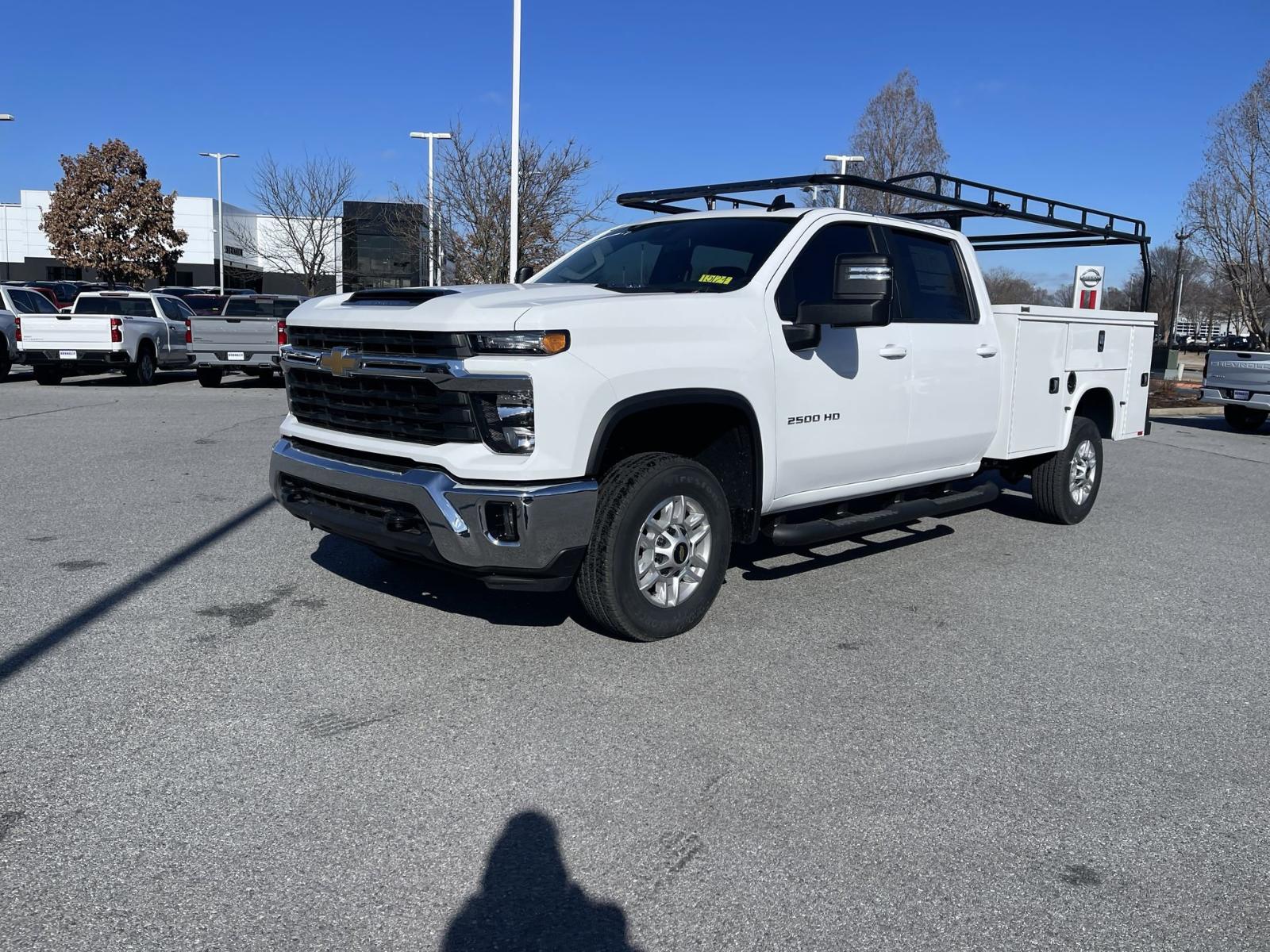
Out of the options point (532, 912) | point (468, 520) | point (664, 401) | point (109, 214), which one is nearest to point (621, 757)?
point (532, 912)

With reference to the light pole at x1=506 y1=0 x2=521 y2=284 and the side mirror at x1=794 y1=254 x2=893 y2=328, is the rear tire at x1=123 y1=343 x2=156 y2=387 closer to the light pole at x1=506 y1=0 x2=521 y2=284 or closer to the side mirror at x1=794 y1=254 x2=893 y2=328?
the light pole at x1=506 y1=0 x2=521 y2=284

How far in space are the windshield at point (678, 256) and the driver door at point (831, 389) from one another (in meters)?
0.23

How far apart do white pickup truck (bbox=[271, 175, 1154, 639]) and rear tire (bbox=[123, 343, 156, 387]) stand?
15020 mm

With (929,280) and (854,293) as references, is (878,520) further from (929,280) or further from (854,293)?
(929,280)

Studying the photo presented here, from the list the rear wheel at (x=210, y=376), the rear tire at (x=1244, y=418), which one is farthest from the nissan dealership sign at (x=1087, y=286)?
the rear wheel at (x=210, y=376)

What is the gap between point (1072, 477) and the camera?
26.7 feet

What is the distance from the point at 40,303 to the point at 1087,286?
19495mm

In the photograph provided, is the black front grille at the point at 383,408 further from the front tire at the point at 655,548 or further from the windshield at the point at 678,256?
the windshield at the point at 678,256

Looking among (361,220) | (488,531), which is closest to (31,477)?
(488,531)

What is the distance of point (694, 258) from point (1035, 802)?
133 inches

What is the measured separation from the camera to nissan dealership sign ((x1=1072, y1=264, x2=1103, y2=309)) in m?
10.8

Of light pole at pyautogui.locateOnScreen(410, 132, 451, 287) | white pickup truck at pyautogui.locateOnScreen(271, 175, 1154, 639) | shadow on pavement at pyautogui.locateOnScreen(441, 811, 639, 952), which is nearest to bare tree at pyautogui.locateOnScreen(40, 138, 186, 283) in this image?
light pole at pyautogui.locateOnScreen(410, 132, 451, 287)

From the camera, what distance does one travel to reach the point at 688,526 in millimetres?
5078

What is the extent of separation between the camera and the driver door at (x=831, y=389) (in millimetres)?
5457
